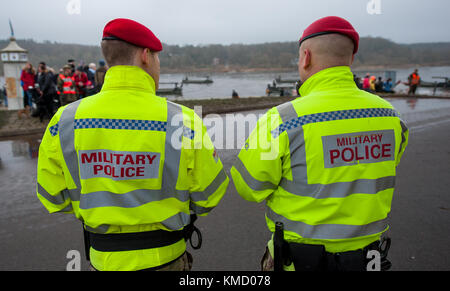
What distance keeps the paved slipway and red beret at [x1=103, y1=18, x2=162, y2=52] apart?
7.30 ft

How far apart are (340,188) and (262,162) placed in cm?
40

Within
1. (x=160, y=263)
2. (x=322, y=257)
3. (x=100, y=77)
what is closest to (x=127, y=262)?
(x=160, y=263)

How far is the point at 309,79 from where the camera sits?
5.69 feet

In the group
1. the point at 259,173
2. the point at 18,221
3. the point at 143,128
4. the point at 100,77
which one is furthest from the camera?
the point at 100,77

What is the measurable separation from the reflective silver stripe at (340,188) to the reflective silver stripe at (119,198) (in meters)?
0.71

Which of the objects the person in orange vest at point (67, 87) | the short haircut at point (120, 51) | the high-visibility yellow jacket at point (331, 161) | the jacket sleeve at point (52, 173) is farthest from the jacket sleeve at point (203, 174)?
the person in orange vest at point (67, 87)

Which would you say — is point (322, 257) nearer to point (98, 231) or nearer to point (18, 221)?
point (98, 231)

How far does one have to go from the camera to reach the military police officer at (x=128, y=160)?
1586 mm

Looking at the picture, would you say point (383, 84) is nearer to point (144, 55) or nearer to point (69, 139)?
point (144, 55)

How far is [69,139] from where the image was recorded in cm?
163

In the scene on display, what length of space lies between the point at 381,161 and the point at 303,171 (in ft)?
1.35

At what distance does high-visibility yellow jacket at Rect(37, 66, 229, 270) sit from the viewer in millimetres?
1583

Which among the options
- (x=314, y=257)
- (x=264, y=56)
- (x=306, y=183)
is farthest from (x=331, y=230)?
(x=264, y=56)

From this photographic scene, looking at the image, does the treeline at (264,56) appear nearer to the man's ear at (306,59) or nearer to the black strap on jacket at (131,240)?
the man's ear at (306,59)
